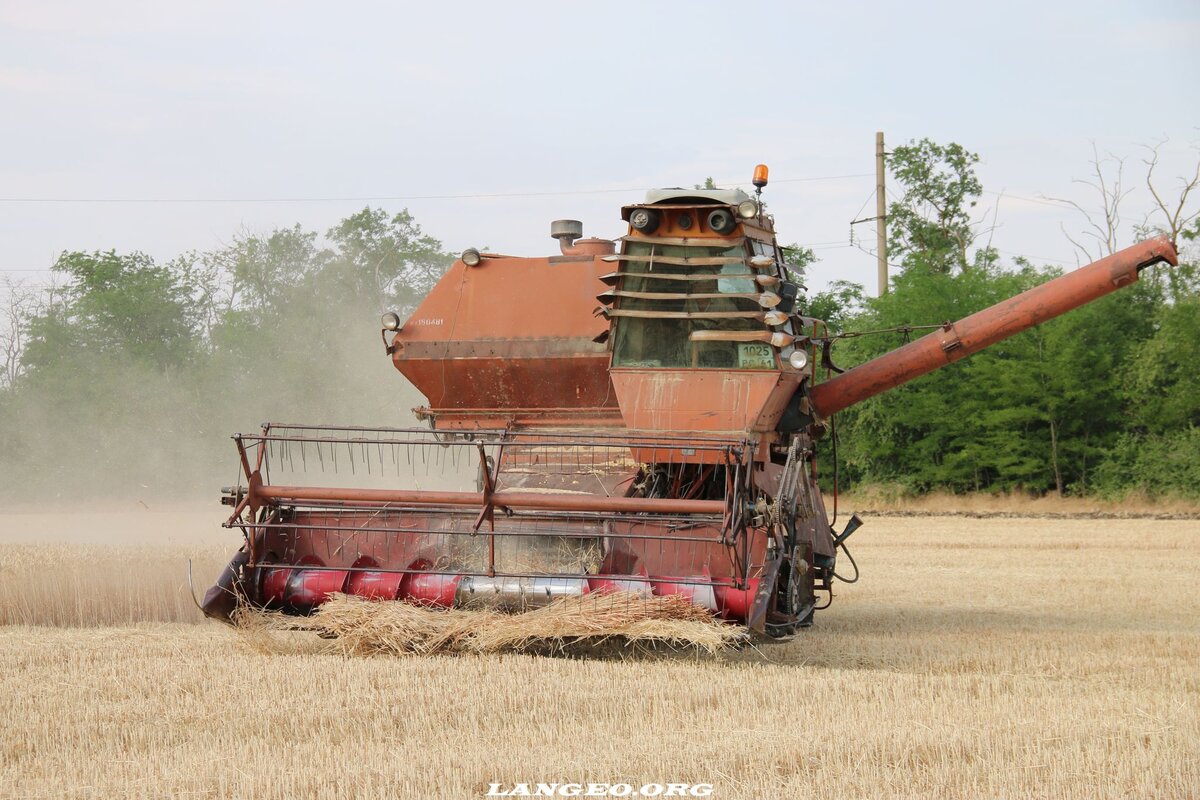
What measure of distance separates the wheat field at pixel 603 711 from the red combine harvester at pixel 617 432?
583 millimetres

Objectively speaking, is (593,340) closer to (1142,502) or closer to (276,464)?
(276,464)

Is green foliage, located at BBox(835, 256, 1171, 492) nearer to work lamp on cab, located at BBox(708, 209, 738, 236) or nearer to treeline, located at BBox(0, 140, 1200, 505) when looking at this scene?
treeline, located at BBox(0, 140, 1200, 505)

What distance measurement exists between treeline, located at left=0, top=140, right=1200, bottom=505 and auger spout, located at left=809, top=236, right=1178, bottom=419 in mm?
11951

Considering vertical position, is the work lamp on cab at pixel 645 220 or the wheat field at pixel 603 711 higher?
the work lamp on cab at pixel 645 220

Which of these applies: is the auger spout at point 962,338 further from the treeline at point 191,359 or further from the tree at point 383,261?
the tree at point 383,261

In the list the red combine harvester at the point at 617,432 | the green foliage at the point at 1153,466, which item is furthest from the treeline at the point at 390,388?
the red combine harvester at the point at 617,432

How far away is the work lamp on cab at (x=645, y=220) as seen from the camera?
28.5ft

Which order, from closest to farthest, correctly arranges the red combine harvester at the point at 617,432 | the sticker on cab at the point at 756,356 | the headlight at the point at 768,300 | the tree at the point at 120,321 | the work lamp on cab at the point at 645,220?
the red combine harvester at the point at 617,432
the headlight at the point at 768,300
the sticker on cab at the point at 756,356
the work lamp on cab at the point at 645,220
the tree at the point at 120,321

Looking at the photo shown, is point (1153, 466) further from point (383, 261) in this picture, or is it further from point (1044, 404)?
point (383, 261)

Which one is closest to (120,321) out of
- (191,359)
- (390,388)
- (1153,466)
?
(191,359)

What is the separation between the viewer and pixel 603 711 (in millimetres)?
5738

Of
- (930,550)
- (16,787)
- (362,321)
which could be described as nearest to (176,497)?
(362,321)

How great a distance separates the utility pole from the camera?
26438mm

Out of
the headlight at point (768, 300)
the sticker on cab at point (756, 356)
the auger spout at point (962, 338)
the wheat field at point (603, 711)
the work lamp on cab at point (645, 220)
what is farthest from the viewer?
the auger spout at point (962, 338)
